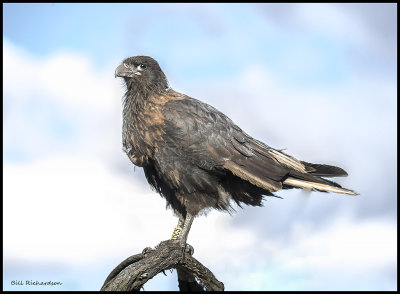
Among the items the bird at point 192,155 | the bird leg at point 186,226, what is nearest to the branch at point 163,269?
the bird leg at point 186,226

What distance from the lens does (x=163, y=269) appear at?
22.7ft

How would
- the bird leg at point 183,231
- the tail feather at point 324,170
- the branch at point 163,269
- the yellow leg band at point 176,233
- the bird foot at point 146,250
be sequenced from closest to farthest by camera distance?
the branch at point 163,269, the bird foot at point 146,250, the bird leg at point 183,231, the yellow leg band at point 176,233, the tail feather at point 324,170

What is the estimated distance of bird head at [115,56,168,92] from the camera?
25.6 feet

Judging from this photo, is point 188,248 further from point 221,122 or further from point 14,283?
point 14,283

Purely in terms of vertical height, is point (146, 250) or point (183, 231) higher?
point (183, 231)

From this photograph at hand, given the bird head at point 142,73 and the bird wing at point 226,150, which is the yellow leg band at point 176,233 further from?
the bird head at point 142,73

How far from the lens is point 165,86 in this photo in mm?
7949

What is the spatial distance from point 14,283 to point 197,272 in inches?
87.9

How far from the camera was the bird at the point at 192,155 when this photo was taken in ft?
23.8

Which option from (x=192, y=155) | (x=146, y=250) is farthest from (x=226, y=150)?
(x=146, y=250)

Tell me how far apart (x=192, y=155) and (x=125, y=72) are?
156 centimetres

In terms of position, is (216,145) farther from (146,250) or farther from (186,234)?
(146,250)

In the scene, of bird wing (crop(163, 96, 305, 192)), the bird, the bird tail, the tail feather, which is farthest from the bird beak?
the tail feather

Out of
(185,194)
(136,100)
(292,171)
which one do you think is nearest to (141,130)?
(136,100)
